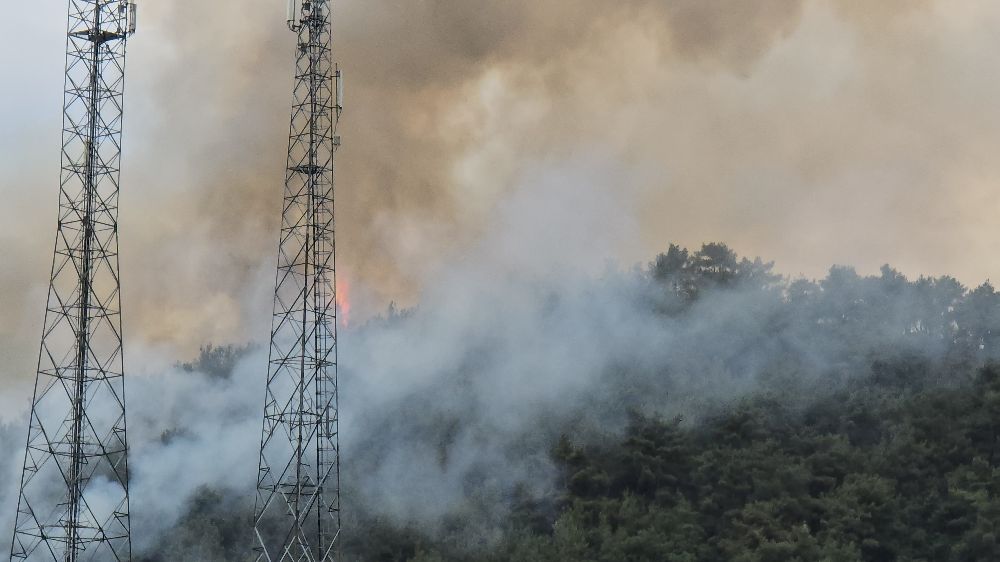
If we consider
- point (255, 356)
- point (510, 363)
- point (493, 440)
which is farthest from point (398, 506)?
point (255, 356)

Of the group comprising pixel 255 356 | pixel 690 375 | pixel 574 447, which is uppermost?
pixel 255 356

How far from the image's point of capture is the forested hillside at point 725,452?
5416cm

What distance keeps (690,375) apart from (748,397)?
6.65m

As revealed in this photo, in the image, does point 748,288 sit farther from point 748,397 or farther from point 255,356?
point 255,356

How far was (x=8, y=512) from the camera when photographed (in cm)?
5897

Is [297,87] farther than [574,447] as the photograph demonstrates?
No

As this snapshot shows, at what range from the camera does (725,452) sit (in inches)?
2388

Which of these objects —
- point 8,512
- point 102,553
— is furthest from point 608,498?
point 8,512

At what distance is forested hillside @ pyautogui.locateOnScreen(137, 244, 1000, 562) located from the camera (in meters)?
54.2

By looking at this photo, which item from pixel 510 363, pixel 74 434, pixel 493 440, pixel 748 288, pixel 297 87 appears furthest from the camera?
pixel 748 288

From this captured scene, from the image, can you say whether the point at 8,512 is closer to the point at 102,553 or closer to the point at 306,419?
the point at 102,553

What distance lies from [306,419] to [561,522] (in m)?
16.5

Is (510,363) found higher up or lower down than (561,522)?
higher up

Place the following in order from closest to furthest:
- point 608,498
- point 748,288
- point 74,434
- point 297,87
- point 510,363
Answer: point 74,434 → point 297,87 → point 608,498 → point 510,363 → point 748,288
